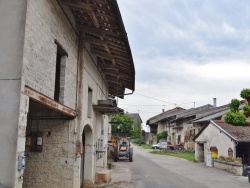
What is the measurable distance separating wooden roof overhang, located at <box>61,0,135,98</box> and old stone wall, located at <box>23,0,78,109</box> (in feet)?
1.74

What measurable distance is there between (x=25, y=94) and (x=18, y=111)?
0.37 m

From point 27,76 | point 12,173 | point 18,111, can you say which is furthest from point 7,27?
point 12,173

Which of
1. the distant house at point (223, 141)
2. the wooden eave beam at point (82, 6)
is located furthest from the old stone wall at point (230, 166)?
the wooden eave beam at point (82, 6)

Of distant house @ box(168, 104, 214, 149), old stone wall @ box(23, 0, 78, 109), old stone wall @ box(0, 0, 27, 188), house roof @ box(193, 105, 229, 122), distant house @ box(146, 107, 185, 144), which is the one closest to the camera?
old stone wall @ box(0, 0, 27, 188)

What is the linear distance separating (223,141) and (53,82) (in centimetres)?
2094

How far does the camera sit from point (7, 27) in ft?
21.7

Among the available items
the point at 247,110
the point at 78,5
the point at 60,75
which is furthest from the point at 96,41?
the point at 247,110

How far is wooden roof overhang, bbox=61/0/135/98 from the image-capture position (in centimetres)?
873

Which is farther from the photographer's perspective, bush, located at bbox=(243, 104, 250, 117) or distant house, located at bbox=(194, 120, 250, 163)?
bush, located at bbox=(243, 104, 250, 117)

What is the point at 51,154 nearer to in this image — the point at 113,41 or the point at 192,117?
the point at 113,41

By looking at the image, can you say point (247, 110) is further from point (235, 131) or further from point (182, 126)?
point (182, 126)

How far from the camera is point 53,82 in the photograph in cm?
852

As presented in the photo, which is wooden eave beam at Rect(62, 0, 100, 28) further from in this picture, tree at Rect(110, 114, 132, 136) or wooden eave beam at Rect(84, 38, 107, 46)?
tree at Rect(110, 114, 132, 136)

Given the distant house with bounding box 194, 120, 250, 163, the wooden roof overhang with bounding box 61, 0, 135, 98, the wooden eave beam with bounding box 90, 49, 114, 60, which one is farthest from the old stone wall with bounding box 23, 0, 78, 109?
the distant house with bounding box 194, 120, 250, 163
